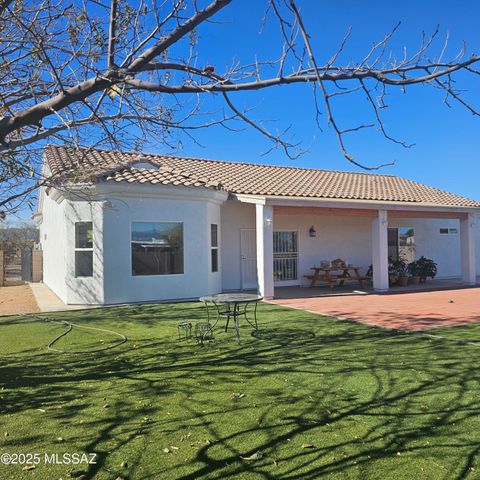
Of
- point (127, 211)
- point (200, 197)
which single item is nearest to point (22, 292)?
point (127, 211)

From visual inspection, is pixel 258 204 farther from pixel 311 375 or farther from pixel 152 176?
pixel 311 375

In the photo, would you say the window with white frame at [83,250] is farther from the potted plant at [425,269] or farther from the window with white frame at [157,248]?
the potted plant at [425,269]

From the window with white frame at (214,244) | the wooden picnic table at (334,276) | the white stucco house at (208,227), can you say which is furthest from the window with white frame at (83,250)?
the wooden picnic table at (334,276)

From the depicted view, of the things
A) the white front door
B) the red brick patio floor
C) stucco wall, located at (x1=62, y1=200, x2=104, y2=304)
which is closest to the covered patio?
the white front door

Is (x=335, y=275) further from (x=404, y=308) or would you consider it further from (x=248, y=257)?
(x=404, y=308)

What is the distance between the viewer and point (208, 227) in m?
14.1

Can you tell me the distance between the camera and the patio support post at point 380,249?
51.3ft

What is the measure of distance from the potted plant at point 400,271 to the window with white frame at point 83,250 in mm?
11400

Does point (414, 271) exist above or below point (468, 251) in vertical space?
below

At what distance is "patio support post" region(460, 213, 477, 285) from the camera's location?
17531mm

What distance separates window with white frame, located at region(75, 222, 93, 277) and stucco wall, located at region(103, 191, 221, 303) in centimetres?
55

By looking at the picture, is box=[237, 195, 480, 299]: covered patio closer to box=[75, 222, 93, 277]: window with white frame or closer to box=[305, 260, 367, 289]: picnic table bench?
box=[305, 260, 367, 289]: picnic table bench

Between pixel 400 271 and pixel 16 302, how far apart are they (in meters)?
13.9

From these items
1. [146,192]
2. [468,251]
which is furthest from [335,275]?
[146,192]
